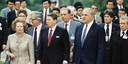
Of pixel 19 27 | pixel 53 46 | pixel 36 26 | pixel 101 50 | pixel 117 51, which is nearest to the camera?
pixel 19 27

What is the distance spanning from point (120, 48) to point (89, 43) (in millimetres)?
895

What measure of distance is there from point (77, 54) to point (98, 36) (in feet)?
2.24

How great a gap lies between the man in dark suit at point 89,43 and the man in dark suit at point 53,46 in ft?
0.95

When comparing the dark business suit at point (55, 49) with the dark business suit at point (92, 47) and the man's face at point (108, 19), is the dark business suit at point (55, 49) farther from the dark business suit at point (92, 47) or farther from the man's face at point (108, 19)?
the man's face at point (108, 19)

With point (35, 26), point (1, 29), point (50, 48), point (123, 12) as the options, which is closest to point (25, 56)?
point (50, 48)

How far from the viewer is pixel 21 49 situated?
6.59 metres

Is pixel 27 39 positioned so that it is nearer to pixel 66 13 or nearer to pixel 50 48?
pixel 50 48

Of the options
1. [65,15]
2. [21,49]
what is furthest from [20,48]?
[65,15]

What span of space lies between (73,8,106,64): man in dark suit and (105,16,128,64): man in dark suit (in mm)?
527

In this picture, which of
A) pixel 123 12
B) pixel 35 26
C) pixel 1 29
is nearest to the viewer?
pixel 35 26

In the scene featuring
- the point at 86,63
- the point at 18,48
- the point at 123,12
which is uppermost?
the point at 123,12

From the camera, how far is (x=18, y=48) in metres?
6.61

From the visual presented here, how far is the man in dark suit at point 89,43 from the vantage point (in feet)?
22.3

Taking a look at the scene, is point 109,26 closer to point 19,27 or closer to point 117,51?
point 117,51
